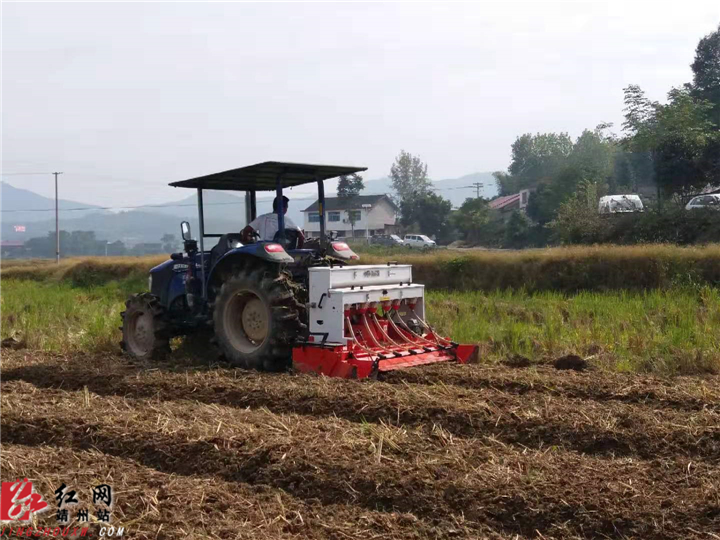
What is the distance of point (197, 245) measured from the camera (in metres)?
9.12

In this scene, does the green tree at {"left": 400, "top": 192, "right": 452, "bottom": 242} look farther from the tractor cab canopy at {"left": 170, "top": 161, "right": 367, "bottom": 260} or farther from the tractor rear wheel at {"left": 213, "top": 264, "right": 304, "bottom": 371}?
the tractor rear wheel at {"left": 213, "top": 264, "right": 304, "bottom": 371}

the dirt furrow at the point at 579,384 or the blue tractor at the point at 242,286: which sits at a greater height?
the blue tractor at the point at 242,286

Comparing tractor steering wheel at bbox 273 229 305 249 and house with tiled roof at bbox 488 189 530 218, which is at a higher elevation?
house with tiled roof at bbox 488 189 530 218

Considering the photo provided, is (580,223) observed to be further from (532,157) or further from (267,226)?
(532,157)

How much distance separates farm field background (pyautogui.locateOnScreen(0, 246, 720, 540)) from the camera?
12.8 feet

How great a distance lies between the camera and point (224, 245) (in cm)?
882

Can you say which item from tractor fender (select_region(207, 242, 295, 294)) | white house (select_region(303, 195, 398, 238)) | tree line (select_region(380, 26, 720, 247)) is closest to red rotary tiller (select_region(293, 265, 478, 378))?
tractor fender (select_region(207, 242, 295, 294))

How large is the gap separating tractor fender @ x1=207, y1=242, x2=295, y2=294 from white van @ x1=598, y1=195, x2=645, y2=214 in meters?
20.0

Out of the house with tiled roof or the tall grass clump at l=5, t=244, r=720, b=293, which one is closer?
the tall grass clump at l=5, t=244, r=720, b=293

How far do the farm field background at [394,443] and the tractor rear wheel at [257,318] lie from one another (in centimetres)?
29

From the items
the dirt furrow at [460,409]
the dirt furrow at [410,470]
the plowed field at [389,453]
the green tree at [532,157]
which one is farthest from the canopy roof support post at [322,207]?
the green tree at [532,157]

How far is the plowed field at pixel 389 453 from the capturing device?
3.87 m

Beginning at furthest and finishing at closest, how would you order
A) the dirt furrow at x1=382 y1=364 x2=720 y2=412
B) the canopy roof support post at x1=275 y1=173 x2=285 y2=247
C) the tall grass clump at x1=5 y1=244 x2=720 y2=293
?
the tall grass clump at x1=5 y1=244 x2=720 y2=293 → the canopy roof support post at x1=275 y1=173 x2=285 y2=247 → the dirt furrow at x1=382 y1=364 x2=720 y2=412

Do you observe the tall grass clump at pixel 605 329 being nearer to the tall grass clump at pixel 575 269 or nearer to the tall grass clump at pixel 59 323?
the tall grass clump at pixel 575 269
